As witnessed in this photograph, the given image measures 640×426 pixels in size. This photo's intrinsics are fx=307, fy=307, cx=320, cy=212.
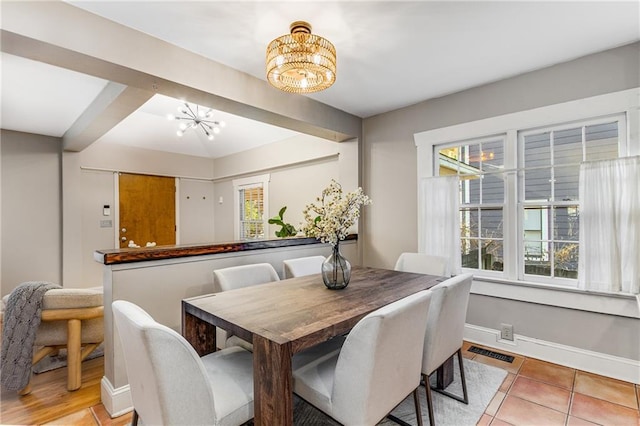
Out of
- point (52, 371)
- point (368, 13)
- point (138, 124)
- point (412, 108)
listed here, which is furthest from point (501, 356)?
point (138, 124)

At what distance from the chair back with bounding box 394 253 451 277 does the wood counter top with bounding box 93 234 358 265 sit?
45.6 inches

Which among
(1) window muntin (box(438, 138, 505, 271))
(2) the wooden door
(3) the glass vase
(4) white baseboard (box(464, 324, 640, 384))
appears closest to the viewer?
(3) the glass vase

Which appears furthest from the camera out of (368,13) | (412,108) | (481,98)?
(412,108)

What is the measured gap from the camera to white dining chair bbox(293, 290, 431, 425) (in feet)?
4.12

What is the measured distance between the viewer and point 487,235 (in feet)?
10.4

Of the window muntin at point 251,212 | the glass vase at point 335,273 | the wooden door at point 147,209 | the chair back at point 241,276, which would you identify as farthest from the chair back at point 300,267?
the wooden door at point 147,209

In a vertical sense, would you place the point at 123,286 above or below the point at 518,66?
below

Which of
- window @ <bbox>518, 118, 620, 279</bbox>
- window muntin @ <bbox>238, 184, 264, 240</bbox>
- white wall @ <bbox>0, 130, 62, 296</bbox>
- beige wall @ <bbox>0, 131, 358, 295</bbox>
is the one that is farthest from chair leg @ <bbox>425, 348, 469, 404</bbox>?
white wall @ <bbox>0, 130, 62, 296</bbox>

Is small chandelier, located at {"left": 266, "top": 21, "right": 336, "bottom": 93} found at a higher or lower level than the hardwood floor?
higher

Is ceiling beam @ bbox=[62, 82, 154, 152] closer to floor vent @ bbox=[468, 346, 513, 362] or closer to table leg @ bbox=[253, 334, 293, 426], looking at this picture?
table leg @ bbox=[253, 334, 293, 426]

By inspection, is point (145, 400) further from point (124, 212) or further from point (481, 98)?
point (124, 212)

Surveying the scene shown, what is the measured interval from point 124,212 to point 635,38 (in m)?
6.96

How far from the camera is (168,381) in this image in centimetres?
112

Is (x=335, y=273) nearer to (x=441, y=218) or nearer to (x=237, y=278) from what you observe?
(x=237, y=278)
